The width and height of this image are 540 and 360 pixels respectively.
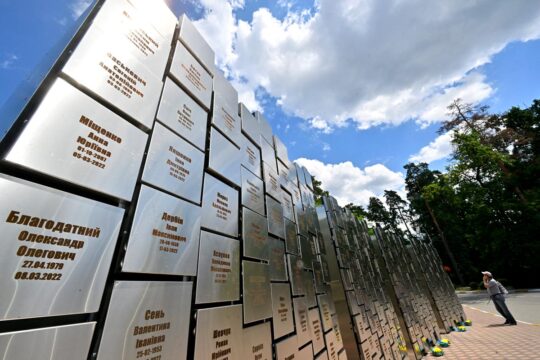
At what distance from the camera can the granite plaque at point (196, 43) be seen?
7.54ft

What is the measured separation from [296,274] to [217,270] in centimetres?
154

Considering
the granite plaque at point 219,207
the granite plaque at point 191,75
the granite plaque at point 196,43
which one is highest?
the granite plaque at point 196,43

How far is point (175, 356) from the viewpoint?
135 centimetres

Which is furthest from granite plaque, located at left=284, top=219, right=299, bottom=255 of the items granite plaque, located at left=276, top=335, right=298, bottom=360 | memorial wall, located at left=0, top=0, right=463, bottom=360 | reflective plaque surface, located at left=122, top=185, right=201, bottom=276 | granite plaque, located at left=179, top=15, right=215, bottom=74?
granite plaque, located at left=179, top=15, right=215, bottom=74

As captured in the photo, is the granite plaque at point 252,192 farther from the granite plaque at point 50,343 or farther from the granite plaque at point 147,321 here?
the granite plaque at point 50,343

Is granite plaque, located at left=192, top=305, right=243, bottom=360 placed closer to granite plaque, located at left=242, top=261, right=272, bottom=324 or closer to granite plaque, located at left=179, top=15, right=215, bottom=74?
granite plaque, located at left=242, top=261, right=272, bottom=324

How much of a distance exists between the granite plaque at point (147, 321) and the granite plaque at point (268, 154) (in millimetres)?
2113

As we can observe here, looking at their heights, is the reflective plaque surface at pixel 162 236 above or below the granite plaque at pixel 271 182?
below

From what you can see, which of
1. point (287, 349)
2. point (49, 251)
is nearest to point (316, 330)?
point (287, 349)

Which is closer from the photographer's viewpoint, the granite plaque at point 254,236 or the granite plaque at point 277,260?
the granite plaque at point 254,236

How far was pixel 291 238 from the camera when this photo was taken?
3377 mm

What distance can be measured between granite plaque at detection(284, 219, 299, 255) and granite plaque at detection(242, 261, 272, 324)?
→ 2.47ft

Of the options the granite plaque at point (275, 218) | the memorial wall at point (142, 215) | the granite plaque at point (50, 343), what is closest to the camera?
the granite plaque at point (50, 343)

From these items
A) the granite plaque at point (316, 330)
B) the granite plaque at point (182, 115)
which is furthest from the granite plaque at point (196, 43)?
the granite plaque at point (316, 330)
